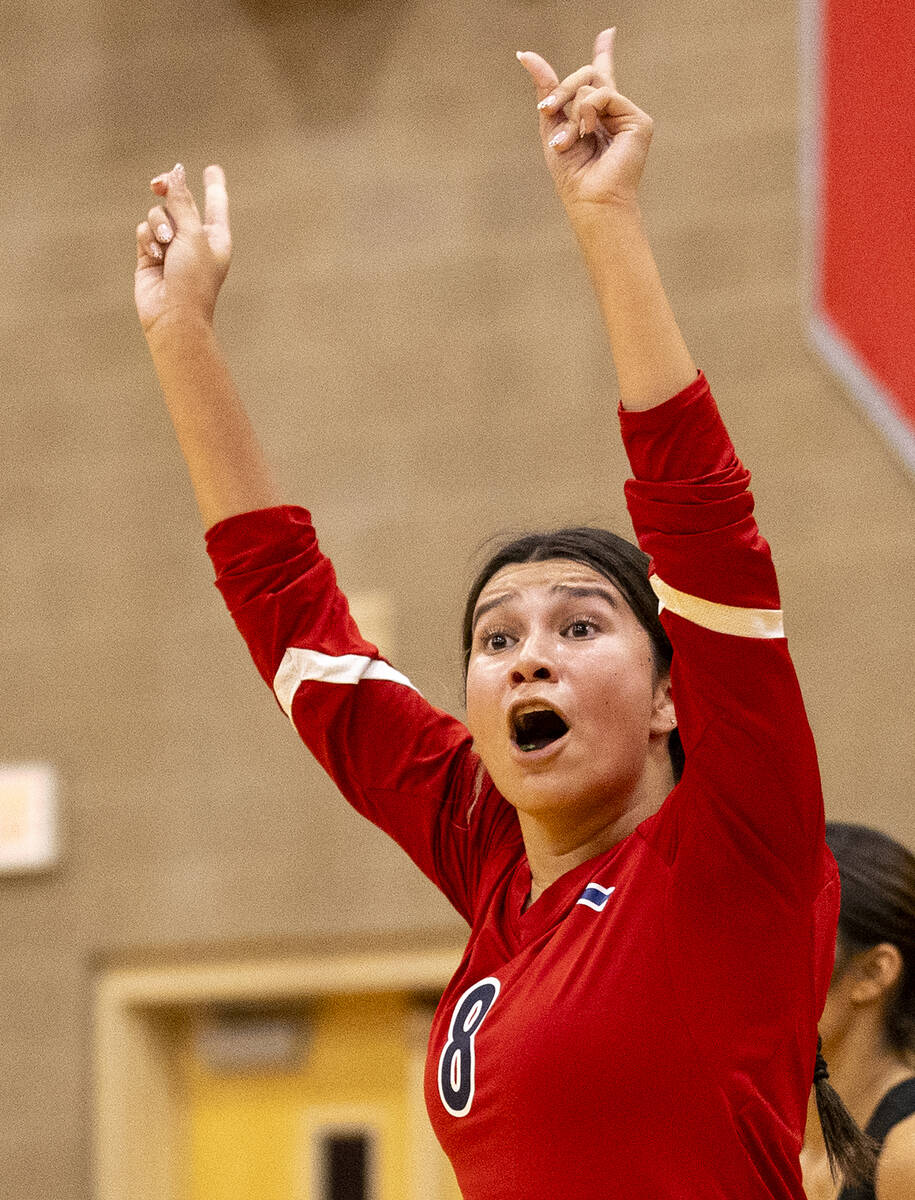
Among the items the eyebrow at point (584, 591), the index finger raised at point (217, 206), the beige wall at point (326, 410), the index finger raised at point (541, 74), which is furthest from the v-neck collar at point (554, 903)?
the beige wall at point (326, 410)

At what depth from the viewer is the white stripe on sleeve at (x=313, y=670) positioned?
5.25 ft

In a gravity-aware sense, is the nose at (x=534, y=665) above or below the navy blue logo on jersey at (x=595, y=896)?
above

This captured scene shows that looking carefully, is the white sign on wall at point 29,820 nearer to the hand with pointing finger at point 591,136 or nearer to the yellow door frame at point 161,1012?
the yellow door frame at point 161,1012

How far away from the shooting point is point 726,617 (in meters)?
1.13

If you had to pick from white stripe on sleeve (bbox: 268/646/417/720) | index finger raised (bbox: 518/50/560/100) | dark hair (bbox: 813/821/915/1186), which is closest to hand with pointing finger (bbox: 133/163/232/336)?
white stripe on sleeve (bbox: 268/646/417/720)

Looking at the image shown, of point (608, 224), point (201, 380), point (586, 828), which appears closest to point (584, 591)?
point (586, 828)

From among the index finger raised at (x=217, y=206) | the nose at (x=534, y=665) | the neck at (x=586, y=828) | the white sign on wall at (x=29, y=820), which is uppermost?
the index finger raised at (x=217, y=206)

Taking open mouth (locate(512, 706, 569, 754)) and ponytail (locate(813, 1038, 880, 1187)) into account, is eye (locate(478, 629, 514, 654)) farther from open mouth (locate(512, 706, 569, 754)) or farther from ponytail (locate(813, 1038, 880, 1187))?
ponytail (locate(813, 1038, 880, 1187))

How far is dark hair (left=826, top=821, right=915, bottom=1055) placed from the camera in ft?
6.93

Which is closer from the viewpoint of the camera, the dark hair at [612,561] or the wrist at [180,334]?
the dark hair at [612,561]

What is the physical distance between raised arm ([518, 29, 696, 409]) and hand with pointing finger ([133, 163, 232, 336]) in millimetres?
473

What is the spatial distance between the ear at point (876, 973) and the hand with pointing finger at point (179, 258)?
1.21m

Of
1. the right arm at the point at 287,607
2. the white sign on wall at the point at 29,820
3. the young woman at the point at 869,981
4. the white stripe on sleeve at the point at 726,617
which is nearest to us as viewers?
the white stripe on sleeve at the point at 726,617

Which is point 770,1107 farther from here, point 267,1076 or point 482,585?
point 267,1076
